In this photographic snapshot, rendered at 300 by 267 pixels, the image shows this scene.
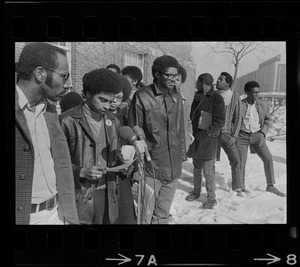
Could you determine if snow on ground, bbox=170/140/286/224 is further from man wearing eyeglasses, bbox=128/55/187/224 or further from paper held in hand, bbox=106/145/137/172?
paper held in hand, bbox=106/145/137/172

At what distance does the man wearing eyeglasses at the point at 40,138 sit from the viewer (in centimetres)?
371

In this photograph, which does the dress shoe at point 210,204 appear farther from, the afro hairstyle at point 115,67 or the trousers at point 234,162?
the afro hairstyle at point 115,67

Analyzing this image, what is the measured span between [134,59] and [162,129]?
0.66 meters

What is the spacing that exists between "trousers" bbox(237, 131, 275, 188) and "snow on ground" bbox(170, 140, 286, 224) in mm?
36

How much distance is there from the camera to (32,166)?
370 centimetres

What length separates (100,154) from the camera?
3.83m

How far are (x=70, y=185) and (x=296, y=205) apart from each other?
203 centimetres

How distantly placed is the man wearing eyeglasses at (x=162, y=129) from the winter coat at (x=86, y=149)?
21 centimetres

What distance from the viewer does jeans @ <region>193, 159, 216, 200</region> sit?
3.96 m

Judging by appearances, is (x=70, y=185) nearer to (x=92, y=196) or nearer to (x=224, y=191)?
(x=92, y=196)

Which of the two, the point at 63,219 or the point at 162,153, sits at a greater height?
the point at 162,153
